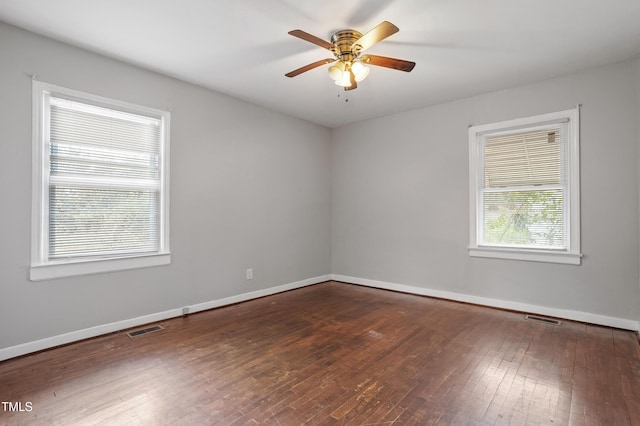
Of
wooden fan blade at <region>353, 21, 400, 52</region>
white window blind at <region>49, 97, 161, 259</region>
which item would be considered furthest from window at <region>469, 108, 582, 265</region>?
white window blind at <region>49, 97, 161, 259</region>

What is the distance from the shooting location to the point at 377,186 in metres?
5.12

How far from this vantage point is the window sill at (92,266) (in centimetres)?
273

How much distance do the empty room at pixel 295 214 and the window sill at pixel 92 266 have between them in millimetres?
21

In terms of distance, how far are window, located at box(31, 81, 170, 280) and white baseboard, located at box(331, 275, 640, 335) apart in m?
3.16

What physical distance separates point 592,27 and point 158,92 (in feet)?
13.4

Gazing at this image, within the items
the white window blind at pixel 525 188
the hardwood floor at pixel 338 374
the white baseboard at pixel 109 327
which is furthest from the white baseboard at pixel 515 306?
the white baseboard at pixel 109 327

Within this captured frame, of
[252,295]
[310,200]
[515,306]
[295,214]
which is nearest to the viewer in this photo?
[515,306]

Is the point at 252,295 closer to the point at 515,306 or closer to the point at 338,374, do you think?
the point at 338,374

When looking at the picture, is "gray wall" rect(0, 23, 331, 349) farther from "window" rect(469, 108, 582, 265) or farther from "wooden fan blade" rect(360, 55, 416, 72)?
"window" rect(469, 108, 582, 265)

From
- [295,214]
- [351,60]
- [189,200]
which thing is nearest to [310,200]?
[295,214]

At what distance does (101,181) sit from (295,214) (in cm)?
264

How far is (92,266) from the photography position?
9.84 feet

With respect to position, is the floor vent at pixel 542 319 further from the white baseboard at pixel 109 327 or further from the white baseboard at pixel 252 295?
the white baseboard at pixel 109 327

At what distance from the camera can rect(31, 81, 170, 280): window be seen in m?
2.77
